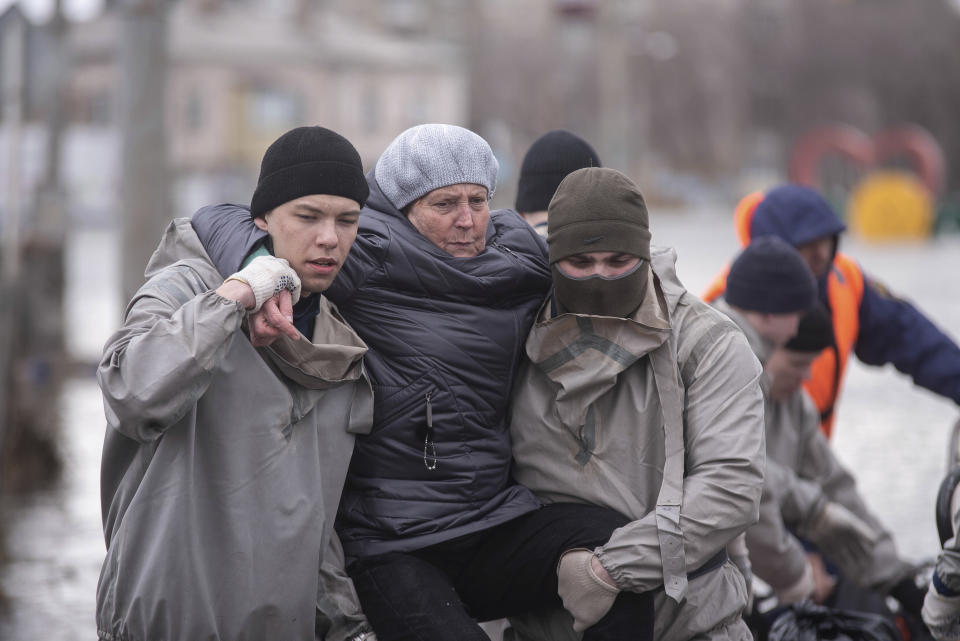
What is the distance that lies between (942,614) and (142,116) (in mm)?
7040

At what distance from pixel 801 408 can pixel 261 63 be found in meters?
56.4

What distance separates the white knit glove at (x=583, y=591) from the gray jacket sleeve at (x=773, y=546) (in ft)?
3.37

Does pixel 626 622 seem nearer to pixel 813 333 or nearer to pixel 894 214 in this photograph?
pixel 813 333

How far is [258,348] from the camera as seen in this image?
311 cm

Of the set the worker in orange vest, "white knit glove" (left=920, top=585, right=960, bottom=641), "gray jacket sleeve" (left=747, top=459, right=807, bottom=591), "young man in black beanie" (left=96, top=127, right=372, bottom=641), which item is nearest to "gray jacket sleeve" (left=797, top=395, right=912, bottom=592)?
"gray jacket sleeve" (left=747, top=459, right=807, bottom=591)

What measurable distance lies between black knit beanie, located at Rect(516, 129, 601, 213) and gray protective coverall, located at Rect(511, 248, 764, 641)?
3.66ft

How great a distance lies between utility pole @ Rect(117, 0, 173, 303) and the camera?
925 centimetres

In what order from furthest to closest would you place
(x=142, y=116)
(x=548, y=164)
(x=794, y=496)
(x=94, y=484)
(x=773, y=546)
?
1. (x=142, y=116)
2. (x=94, y=484)
3. (x=548, y=164)
4. (x=794, y=496)
5. (x=773, y=546)

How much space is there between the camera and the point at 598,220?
3.32m

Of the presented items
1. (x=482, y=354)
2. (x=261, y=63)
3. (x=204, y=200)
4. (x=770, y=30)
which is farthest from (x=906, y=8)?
(x=482, y=354)

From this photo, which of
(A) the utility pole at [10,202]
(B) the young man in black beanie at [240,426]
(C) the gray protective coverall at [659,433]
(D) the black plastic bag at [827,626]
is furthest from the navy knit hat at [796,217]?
(A) the utility pole at [10,202]

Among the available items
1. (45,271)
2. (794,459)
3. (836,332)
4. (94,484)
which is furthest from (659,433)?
(45,271)

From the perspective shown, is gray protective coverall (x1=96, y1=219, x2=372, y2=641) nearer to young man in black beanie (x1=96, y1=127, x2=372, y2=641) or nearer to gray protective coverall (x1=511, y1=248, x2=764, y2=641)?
young man in black beanie (x1=96, y1=127, x2=372, y2=641)

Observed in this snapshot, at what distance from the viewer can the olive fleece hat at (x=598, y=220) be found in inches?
131
